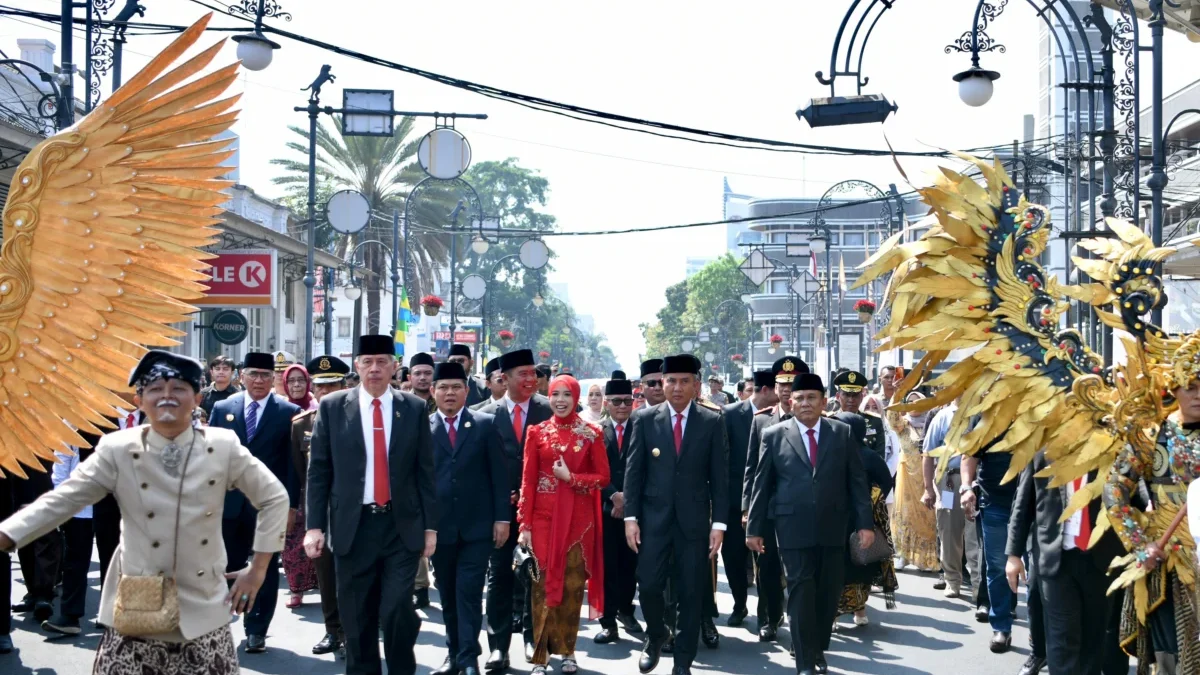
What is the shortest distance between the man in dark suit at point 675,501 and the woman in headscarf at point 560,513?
1.10 ft

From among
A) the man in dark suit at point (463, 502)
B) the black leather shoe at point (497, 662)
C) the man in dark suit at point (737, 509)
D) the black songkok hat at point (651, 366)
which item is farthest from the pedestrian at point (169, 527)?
the man in dark suit at point (737, 509)

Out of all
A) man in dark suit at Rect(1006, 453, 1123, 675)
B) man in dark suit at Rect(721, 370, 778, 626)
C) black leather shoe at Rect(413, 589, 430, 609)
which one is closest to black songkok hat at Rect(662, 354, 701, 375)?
man in dark suit at Rect(721, 370, 778, 626)

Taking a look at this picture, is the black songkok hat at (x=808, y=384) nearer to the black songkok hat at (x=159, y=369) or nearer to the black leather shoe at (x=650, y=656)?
the black leather shoe at (x=650, y=656)

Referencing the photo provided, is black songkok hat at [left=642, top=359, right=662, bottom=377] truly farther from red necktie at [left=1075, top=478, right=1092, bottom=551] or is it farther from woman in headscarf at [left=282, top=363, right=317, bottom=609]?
red necktie at [left=1075, top=478, right=1092, bottom=551]

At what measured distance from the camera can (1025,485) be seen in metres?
7.86

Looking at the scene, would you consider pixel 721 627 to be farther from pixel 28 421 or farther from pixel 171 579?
pixel 28 421

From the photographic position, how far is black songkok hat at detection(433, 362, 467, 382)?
30.9 ft

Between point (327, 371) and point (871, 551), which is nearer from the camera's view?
point (871, 551)

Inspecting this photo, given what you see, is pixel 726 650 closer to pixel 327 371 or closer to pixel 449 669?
pixel 449 669

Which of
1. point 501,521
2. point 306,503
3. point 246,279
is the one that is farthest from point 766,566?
point 246,279

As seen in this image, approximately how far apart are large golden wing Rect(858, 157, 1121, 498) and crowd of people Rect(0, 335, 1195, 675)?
0.37 metres

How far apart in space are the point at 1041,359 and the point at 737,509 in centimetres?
551

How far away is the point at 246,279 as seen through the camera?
2173 cm

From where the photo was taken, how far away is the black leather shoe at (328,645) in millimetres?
9633
